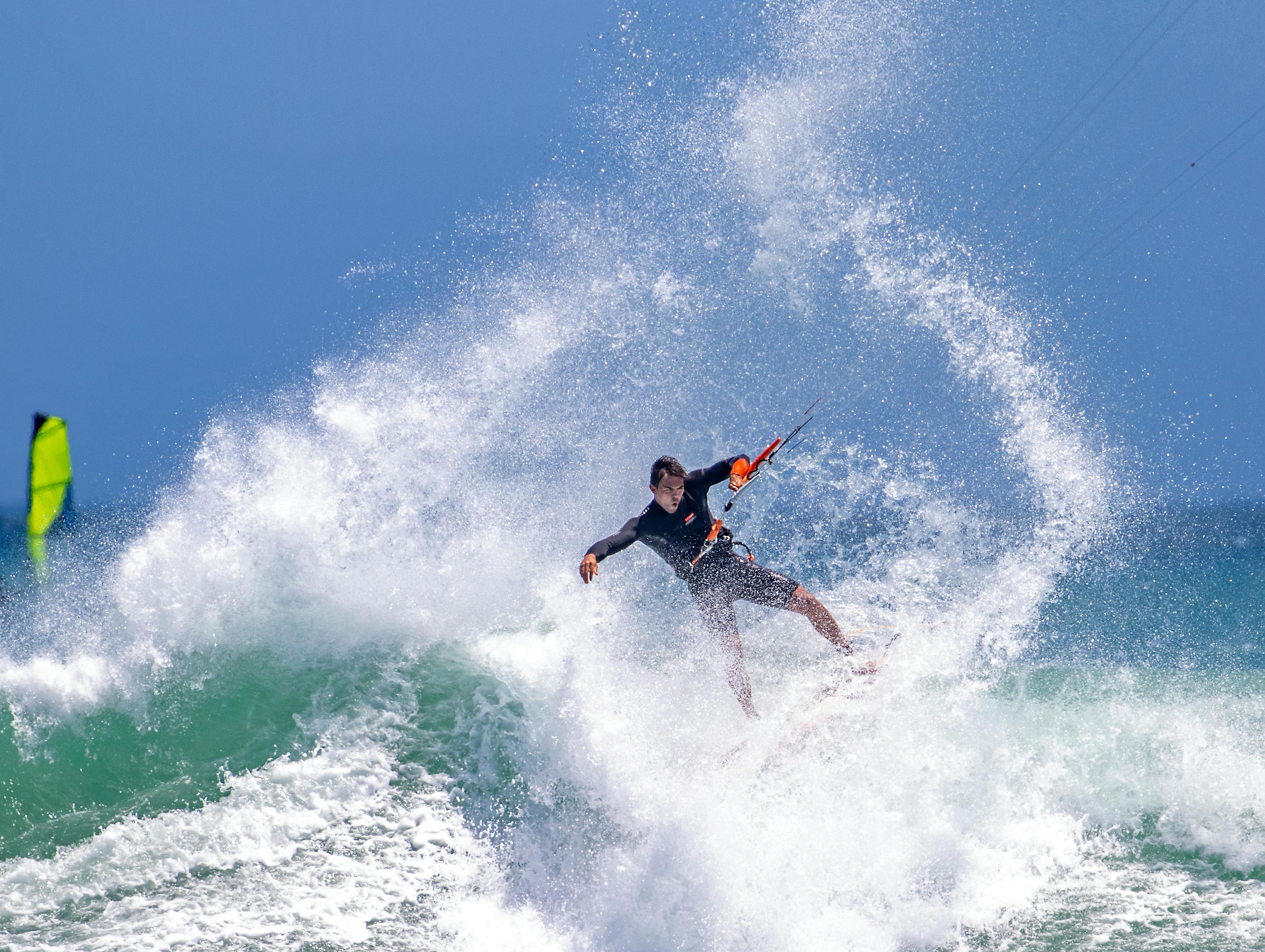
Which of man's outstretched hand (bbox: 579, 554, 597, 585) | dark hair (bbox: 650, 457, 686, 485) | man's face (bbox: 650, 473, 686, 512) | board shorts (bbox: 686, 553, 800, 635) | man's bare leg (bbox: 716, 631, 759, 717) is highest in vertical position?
dark hair (bbox: 650, 457, 686, 485)

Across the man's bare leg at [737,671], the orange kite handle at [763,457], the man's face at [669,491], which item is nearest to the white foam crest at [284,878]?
the man's bare leg at [737,671]

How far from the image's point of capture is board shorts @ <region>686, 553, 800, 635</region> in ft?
16.5

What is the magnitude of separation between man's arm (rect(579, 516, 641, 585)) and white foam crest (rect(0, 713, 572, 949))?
1.60 meters

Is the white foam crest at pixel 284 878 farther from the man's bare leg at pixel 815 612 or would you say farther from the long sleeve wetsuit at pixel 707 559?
the man's bare leg at pixel 815 612

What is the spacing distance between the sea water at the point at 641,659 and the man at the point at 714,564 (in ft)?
1.24

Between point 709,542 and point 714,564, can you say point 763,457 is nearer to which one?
point 709,542

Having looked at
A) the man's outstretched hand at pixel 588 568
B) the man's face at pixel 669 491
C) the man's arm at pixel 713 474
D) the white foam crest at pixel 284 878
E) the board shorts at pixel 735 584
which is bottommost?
the white foam crest at pixel 284 878

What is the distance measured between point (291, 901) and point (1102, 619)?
10.9 m

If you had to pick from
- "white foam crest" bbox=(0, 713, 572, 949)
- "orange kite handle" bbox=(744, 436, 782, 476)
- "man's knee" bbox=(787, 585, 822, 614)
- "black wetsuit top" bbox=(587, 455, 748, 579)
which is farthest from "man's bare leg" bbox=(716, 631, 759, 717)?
"white foam crest" bbox=(0, 713, 572, 949)

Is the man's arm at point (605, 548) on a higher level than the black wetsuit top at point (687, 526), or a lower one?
lower

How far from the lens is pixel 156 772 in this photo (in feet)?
17.0

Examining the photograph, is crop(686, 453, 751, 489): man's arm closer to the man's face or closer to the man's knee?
the man's face

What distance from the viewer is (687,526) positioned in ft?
16.3

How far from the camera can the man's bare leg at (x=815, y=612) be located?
200 inches
